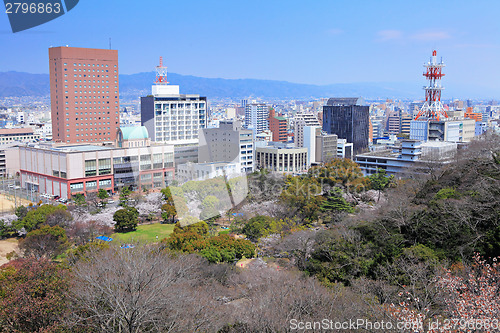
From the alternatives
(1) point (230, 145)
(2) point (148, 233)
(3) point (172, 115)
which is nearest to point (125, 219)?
(2) point (148, 233)

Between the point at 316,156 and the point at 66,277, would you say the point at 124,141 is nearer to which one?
the point at 316,156

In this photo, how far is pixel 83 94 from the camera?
1344 inches

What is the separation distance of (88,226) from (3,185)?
15.0 metres

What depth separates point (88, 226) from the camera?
15.4 meters

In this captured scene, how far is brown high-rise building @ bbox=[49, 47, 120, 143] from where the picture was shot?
3316 cm

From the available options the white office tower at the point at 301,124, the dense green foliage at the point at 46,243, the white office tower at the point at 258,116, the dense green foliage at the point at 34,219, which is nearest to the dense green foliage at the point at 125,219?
the dense green foliage at the point at 34,219

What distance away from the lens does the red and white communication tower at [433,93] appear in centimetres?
2852

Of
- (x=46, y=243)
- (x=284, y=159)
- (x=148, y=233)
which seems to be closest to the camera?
(x=46, y=243)

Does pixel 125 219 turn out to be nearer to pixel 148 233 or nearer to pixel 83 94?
pixel 148 233

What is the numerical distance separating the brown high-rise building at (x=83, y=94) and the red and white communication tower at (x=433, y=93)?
2307 centimetres

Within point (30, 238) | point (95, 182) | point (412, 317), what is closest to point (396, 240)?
point (412, 317)

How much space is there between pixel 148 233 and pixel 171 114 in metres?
18.6

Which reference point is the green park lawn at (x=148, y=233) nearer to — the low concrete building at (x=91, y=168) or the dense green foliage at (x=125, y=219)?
the dense green foliage at (x=125, y=219)

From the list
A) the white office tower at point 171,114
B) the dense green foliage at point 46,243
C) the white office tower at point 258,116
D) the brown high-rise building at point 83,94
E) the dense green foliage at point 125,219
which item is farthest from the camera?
the white office tower at point 258,116
